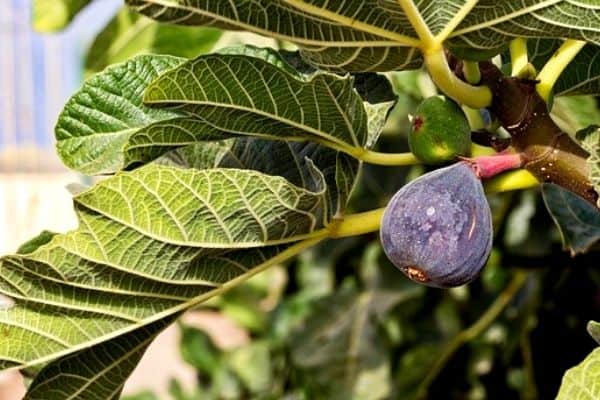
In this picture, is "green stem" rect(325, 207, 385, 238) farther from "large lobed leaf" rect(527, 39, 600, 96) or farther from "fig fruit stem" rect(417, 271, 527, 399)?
"fig fruit stem" rect(417, 271, 527, 399)

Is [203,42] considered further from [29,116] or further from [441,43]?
[29,116]

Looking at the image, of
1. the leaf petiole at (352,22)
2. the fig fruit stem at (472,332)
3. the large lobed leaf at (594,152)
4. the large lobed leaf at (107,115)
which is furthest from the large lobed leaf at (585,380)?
the fig fruit stem at (472,332)

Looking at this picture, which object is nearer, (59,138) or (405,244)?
(405,244)

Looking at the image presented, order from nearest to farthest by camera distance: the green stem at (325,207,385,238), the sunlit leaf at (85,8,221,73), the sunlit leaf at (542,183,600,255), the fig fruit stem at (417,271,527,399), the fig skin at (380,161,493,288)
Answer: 1. the fig skin at (380,161,493,288)
2. the green stem at (325,207,385,238)
3. the sunlit leaf at (542,183,600,255)
4. the sunlit leaf at (85,8,221,73)
5. the fig fruit stem at (417,271,527,399)

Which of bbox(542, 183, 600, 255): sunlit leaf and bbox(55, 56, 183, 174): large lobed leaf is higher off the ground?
bbox(55, 56, 183, 174): large lobed leaf

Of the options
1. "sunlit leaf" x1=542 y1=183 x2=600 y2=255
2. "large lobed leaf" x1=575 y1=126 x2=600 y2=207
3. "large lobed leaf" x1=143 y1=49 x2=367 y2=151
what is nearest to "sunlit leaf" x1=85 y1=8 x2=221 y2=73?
"sunlit leaf" x1=542 y1=183 x2=600 y2=255

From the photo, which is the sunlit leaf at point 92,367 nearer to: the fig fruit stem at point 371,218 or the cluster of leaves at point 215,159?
the cluster of leaves at point 215,159

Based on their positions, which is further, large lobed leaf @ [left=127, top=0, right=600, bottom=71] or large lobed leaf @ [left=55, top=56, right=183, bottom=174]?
large lobed leaf @ [left=55, top=56, right=183, bottom=174]

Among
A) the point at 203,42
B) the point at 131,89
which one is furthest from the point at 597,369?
the point at 203,42
